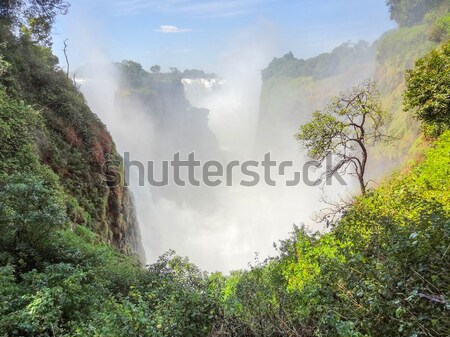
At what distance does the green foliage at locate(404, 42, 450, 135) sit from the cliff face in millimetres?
12876

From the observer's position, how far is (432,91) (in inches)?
482

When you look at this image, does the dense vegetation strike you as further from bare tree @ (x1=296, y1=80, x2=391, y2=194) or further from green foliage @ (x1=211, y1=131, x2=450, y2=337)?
bare tree @ (x1=296, y1=80, x2=391, y2=194)

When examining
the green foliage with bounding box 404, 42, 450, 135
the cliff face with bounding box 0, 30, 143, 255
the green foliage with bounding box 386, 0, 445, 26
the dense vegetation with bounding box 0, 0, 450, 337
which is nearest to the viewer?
the dense vegetation with bounding box 0, 0, 450, 337

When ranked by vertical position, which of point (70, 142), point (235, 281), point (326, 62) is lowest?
point (235, 281)

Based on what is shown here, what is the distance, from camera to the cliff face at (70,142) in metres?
12.2

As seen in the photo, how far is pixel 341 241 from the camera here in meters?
6.80

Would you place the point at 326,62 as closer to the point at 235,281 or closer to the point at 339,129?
the point at 339,129

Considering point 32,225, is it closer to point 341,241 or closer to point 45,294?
point 45,294

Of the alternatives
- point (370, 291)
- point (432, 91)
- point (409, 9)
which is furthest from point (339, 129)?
point (409, 9)

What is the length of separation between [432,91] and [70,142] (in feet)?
46.4

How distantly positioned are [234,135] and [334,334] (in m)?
124

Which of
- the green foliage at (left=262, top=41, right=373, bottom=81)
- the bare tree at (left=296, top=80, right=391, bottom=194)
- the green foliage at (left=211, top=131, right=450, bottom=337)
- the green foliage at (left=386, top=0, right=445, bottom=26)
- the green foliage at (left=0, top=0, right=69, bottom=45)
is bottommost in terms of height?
the green foliage at (left=211, top=131, right=450, bottom=337)

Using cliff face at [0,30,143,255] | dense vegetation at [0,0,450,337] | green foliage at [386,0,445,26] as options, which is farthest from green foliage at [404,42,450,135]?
green foliage at [386,0,445,26]

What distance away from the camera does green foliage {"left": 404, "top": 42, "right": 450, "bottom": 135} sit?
12.0 meters
